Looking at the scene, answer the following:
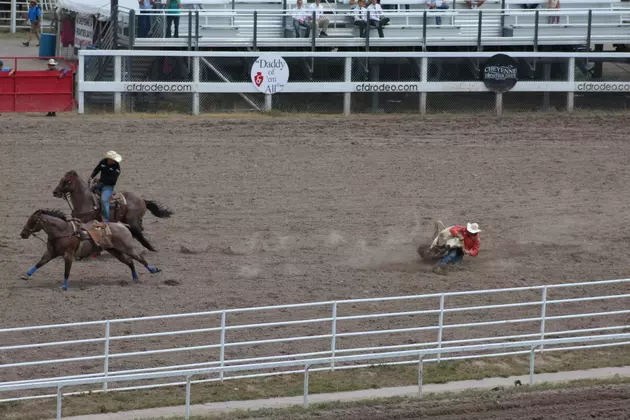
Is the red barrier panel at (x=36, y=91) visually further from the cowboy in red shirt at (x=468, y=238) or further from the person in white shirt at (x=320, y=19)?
the cowboy in red shirt at (x=468, y=238)

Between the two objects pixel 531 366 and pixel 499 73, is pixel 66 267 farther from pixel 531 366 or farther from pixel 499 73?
pixel 499 73

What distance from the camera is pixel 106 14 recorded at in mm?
28547

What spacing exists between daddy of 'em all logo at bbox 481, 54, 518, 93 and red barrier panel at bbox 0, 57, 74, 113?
944cm

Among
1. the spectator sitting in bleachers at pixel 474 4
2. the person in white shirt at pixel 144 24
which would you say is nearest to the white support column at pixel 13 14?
the person in white shirt at pixel 144 24

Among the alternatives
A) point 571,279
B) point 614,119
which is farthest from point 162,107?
point 571,279

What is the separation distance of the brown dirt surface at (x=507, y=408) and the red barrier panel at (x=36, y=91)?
51.7 feet

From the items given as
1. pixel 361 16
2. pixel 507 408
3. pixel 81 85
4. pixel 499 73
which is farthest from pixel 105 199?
pixel 499 73

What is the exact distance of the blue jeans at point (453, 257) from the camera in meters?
16.9

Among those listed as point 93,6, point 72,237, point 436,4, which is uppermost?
point 436,4

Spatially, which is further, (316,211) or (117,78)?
(117,78)

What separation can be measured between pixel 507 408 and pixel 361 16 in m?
17.5

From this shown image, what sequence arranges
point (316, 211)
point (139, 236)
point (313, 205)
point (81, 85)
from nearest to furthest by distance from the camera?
point (139, 236) → point (316, 211) → point (313, 205) → point (81, 85)

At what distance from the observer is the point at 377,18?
2833 cm

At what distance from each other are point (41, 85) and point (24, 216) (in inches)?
292
